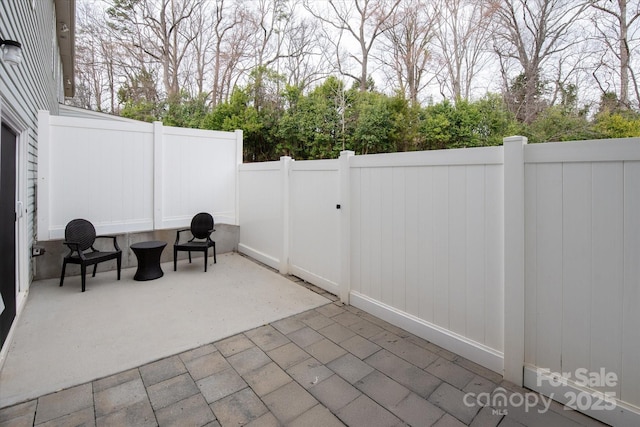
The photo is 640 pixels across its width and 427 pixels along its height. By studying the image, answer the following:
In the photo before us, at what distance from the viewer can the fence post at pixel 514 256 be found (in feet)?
7.04

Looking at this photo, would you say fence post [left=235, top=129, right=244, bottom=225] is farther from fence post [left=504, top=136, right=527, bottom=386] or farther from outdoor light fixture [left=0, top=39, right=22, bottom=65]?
fence post [left=504, top=136, right=527, bottom=386]

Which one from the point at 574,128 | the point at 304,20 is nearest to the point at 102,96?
the point at 304,20

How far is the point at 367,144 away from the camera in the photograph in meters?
6.59

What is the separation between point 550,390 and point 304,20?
13.8m

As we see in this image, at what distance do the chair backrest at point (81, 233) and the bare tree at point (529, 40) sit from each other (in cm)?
879

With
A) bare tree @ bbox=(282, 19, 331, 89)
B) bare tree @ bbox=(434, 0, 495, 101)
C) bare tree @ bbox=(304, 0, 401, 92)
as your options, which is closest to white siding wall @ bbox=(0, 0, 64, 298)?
bare tree @ bbox=(282, 19, 331, 89)

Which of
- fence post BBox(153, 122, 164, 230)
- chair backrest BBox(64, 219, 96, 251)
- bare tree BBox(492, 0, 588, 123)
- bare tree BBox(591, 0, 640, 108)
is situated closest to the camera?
chair backrest BBox(64, 219, 96, 251)

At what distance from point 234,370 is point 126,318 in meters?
1.53

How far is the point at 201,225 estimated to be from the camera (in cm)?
534

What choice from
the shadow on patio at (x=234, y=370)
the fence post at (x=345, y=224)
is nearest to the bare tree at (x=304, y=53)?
the fence post at (x=345, y=224)

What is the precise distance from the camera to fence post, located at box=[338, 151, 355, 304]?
11.6ft

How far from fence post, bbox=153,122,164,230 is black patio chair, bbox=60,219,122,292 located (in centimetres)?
77

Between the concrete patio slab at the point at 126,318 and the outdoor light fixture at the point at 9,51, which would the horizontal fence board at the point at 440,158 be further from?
the outdoor light fixture at the point at 9,51

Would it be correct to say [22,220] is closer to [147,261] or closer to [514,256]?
[147,261]
